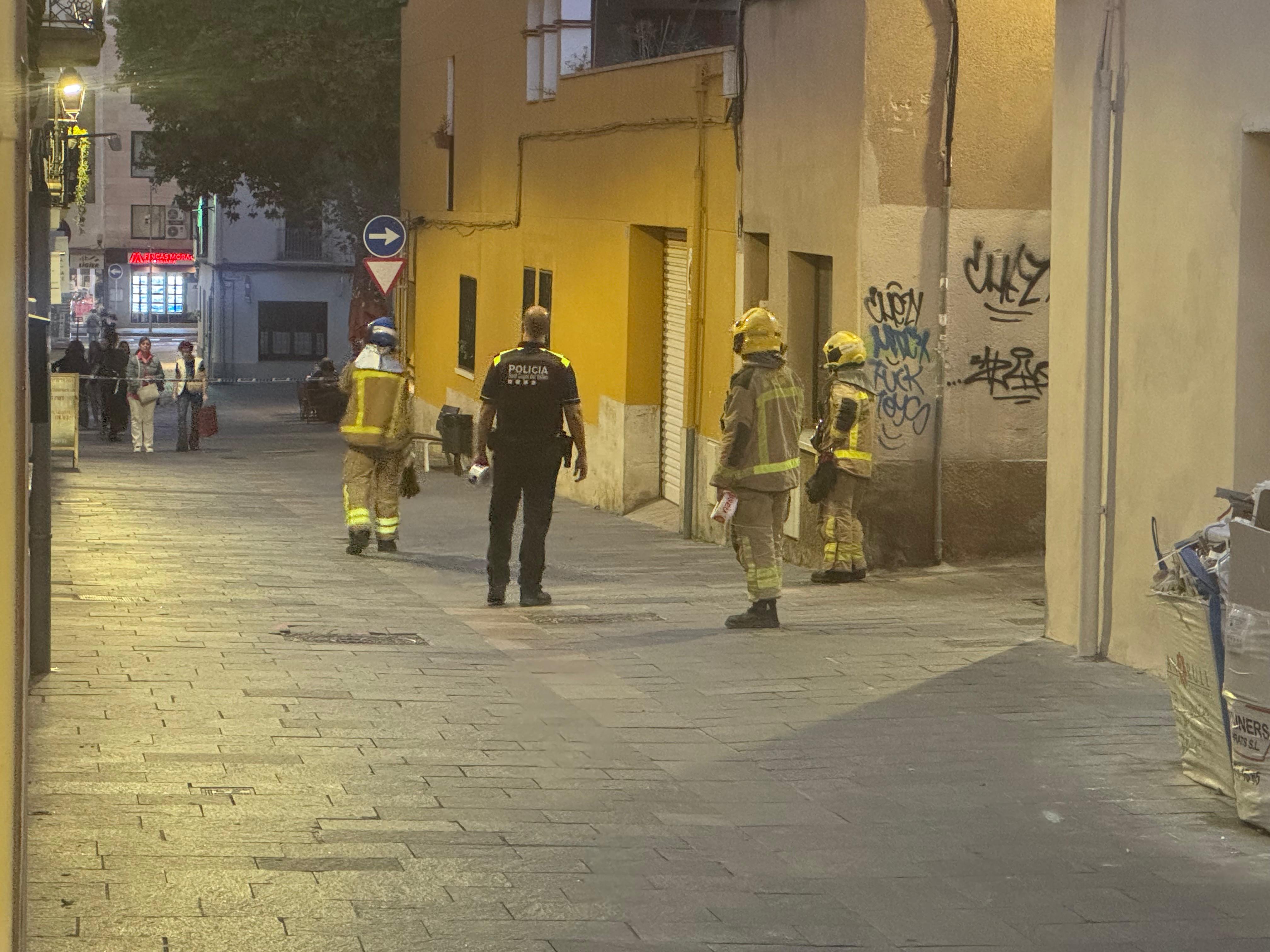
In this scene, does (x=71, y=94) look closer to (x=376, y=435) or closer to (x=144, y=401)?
(x=144, y=401)

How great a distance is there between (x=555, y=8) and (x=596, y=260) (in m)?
3.46

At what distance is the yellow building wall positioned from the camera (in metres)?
17.6

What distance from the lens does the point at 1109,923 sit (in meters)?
5.83

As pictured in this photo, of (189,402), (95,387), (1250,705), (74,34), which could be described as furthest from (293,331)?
(1250,705)

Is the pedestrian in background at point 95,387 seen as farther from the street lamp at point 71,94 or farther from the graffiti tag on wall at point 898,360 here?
the graffiti tag on wall at point 898,360

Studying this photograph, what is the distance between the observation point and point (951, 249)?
1372cm

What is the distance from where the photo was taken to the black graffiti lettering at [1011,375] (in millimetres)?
13875

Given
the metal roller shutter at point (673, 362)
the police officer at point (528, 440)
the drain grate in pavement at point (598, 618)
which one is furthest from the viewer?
the metal roller shutter at point (673, 362)

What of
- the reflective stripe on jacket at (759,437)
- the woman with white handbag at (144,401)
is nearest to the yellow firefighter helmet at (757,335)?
the reflective stripe on jacket at (759,437)

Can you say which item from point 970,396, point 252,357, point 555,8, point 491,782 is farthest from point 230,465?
point 252,357

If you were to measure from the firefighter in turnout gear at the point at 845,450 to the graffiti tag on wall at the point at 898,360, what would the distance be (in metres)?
0.16

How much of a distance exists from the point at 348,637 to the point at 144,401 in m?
21.3

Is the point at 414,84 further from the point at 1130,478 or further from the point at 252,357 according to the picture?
the point at 252,357

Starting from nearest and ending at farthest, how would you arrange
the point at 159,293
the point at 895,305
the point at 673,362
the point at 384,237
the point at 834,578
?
the point at 834,578 < the point at 895,305 < the point at 673,362 < the point at 384,237 < the point at 159,293
